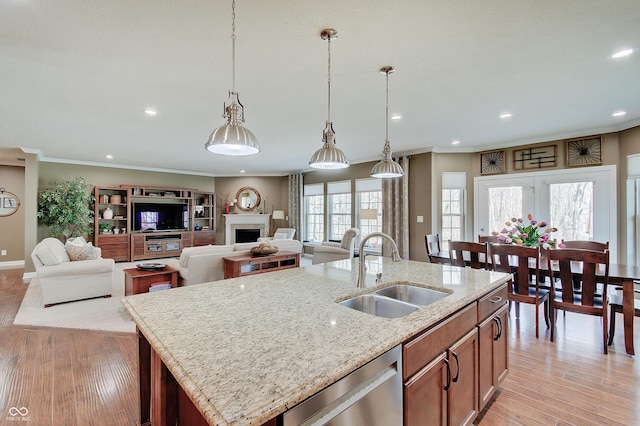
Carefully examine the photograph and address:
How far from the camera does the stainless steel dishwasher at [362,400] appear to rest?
0.84 m

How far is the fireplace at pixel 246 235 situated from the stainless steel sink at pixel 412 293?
7.98m

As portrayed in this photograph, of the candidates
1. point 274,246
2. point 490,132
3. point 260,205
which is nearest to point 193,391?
point 274,246

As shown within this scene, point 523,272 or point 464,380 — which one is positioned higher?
point 523,272

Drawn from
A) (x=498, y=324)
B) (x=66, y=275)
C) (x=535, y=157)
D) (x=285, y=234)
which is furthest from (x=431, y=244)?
(x=66, y=275)

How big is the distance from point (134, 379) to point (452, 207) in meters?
5.95

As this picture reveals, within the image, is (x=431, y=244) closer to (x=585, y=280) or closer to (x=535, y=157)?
(x=585, y=280)

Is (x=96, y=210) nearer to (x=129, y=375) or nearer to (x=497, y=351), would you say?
(x=129, y=375)

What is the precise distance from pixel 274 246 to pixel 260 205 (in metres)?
5.01

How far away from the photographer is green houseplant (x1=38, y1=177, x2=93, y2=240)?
659 cm

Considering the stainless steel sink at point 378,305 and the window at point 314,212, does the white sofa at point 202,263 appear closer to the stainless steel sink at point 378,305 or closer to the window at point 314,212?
the stainless steel sink at point 378,305

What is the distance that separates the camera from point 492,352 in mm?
Answer: 1979

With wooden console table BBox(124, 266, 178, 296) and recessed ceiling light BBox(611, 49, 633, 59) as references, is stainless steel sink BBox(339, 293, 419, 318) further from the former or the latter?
wooden console table BBox(124, 266, 178, 296)

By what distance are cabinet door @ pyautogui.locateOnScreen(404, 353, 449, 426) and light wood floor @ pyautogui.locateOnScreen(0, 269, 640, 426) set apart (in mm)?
821

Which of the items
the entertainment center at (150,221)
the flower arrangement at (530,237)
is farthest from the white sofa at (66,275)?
the flower arrangement at (530,237)
